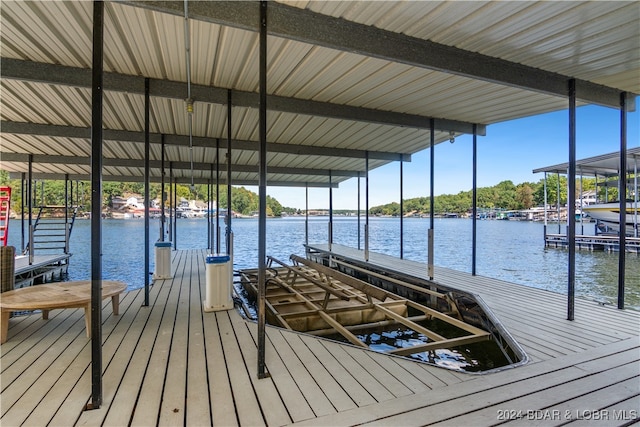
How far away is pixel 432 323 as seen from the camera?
18.1 ft

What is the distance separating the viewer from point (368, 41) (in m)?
2.74

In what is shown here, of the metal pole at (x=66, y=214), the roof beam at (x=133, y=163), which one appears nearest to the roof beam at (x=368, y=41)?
the roof beam at (x=133, y=163)

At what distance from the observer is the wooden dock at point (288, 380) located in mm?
1972

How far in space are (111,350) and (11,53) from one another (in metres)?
3.34

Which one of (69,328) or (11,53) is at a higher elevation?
(11,53)

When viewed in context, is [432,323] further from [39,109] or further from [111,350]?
[39,109]

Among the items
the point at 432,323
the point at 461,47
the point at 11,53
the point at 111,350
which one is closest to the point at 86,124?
the point at 11,53

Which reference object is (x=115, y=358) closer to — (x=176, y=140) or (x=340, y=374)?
(x=340, y=374)

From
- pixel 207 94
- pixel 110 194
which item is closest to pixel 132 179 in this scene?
pixel 207 94

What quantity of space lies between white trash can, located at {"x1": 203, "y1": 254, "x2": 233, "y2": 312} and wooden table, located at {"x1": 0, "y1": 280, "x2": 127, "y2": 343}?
1.04 meters

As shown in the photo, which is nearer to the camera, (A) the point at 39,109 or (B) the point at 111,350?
(B) the point at 111,350

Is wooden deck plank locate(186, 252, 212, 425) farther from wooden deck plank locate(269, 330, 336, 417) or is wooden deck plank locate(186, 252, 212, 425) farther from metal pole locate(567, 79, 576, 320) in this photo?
metal pole locate(567, 79, 576, 320)

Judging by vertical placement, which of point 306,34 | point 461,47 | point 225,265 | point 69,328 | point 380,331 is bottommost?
point 380,331

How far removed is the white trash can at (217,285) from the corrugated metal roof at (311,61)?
7.48 feet
